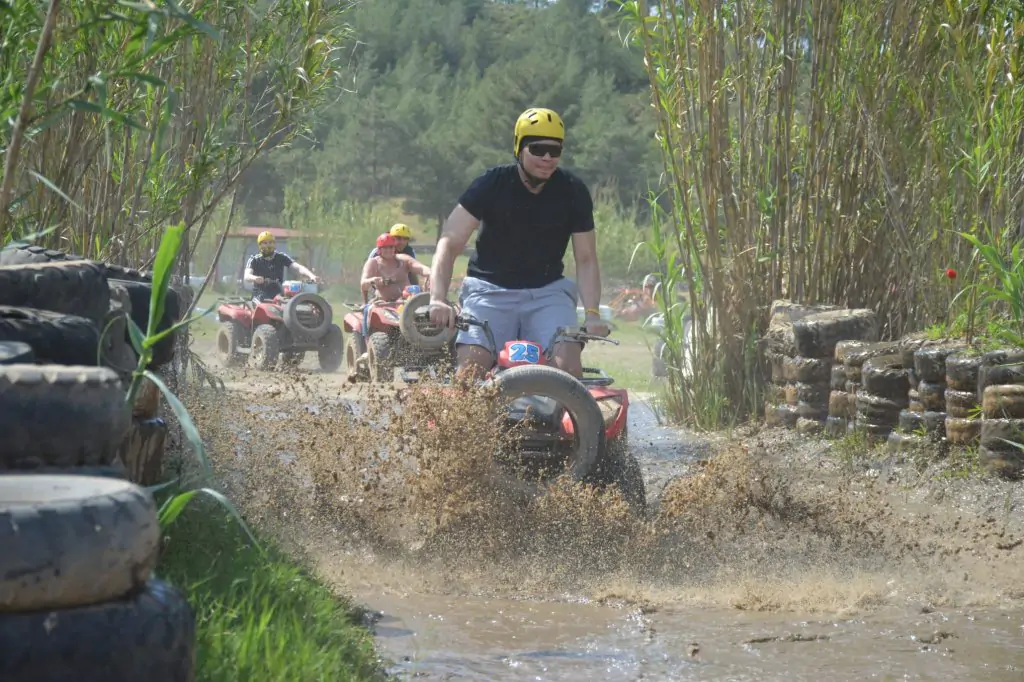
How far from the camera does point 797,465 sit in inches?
363

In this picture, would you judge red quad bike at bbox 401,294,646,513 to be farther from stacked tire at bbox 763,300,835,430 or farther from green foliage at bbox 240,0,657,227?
green foliage at bbox 240,0,657,227

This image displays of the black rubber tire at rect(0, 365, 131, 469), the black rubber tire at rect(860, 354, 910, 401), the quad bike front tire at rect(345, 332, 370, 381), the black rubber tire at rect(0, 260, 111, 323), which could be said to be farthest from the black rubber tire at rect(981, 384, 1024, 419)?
the quad bike front tire at rect(345, 332, 370, 381)

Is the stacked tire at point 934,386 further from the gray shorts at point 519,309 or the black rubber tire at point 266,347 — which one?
the black rubber tire at point 266,347

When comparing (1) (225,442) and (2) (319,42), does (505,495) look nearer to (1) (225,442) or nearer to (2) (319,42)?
(1) (225,442)

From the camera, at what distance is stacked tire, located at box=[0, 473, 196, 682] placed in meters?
2.55

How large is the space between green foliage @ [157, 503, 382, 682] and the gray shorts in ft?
6.74

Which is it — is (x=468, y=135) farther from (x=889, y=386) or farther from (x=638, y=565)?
(x=638, y=565)

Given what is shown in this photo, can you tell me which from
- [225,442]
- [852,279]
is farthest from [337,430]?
[852,279]

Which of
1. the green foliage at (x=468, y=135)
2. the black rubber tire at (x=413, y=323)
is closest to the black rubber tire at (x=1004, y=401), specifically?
the black rubber tire at (x=413, y=323)

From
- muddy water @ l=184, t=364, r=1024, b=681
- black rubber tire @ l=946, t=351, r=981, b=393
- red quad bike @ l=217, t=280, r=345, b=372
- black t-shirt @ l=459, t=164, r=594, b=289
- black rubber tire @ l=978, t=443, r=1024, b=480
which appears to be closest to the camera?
muddy water @ l=184, t=364, r=1024, b=681

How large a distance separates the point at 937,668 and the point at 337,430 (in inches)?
117

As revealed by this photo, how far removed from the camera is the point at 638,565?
20.5 feet

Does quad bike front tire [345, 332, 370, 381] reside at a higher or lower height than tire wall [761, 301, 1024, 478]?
lower

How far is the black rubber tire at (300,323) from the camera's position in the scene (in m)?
18.8
